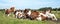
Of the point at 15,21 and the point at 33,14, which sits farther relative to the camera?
the point at 33,14

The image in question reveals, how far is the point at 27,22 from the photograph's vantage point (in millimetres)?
1181

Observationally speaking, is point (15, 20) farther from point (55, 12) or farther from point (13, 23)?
point (55, 12)

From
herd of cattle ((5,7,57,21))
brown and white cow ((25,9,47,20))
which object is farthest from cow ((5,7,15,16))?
brown and white cow ((25,9,47,20))

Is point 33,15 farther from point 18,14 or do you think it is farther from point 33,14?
point 18,14

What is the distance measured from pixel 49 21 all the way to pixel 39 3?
6.6 inches

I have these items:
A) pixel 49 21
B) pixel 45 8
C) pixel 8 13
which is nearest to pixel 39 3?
pixel 45 8

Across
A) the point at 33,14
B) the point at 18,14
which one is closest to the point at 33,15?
the point at 33,14

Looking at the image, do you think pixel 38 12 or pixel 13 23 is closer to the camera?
pixel 13 23

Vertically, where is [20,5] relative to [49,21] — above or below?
above

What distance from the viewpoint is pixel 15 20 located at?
1163mm

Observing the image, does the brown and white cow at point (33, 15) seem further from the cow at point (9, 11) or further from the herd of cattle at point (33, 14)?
the cow at point (9, 11)

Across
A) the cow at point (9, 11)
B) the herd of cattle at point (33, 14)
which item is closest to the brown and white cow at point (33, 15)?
the herd of cattle at point (33, 14)

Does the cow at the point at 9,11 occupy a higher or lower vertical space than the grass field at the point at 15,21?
higher

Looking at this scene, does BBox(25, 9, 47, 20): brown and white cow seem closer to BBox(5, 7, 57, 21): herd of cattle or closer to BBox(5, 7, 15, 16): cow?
BBox(5, 7, 57, 21): herd of cattle
